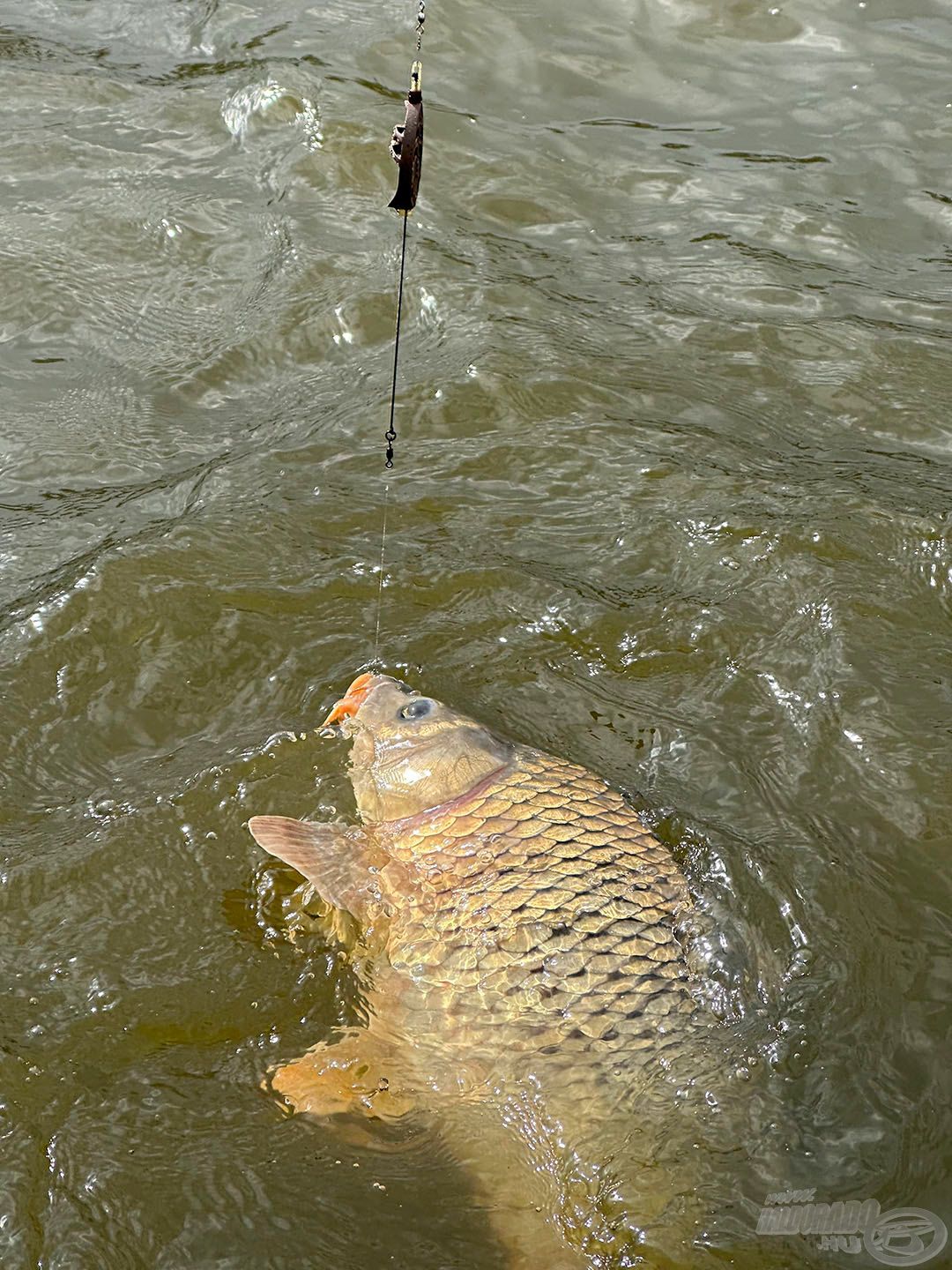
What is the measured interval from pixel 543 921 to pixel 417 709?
2.73ft

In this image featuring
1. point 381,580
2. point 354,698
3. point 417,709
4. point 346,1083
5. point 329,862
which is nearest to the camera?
point 346,1083

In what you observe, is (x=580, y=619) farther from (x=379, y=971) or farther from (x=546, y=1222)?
(x=546, y=1222)

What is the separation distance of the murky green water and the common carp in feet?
0.40

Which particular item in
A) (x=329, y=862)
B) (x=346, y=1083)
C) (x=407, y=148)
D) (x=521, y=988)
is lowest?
(x=346, y=1083)

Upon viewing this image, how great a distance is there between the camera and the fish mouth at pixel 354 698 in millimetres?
3611

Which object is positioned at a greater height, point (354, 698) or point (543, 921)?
point (543, 921)

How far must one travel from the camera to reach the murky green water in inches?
114

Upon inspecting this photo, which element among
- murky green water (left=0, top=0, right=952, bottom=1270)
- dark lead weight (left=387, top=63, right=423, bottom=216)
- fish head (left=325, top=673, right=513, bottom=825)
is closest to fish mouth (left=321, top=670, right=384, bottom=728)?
fish head (left=325, top=673, right=513, bottom=825)

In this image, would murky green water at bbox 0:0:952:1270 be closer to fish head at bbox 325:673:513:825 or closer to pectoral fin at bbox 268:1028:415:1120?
pectoral fin at bbox 268:1028:415:1120

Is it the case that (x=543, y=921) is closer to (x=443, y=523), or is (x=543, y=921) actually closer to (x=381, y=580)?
(x=381, y=580)

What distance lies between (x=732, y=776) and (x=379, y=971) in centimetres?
123

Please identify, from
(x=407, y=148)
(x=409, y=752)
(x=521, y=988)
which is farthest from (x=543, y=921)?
(x=407, y=148)

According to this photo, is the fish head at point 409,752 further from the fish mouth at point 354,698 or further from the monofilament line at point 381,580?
the monofilament line at point 381,580

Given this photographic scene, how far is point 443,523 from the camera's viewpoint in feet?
15.2
